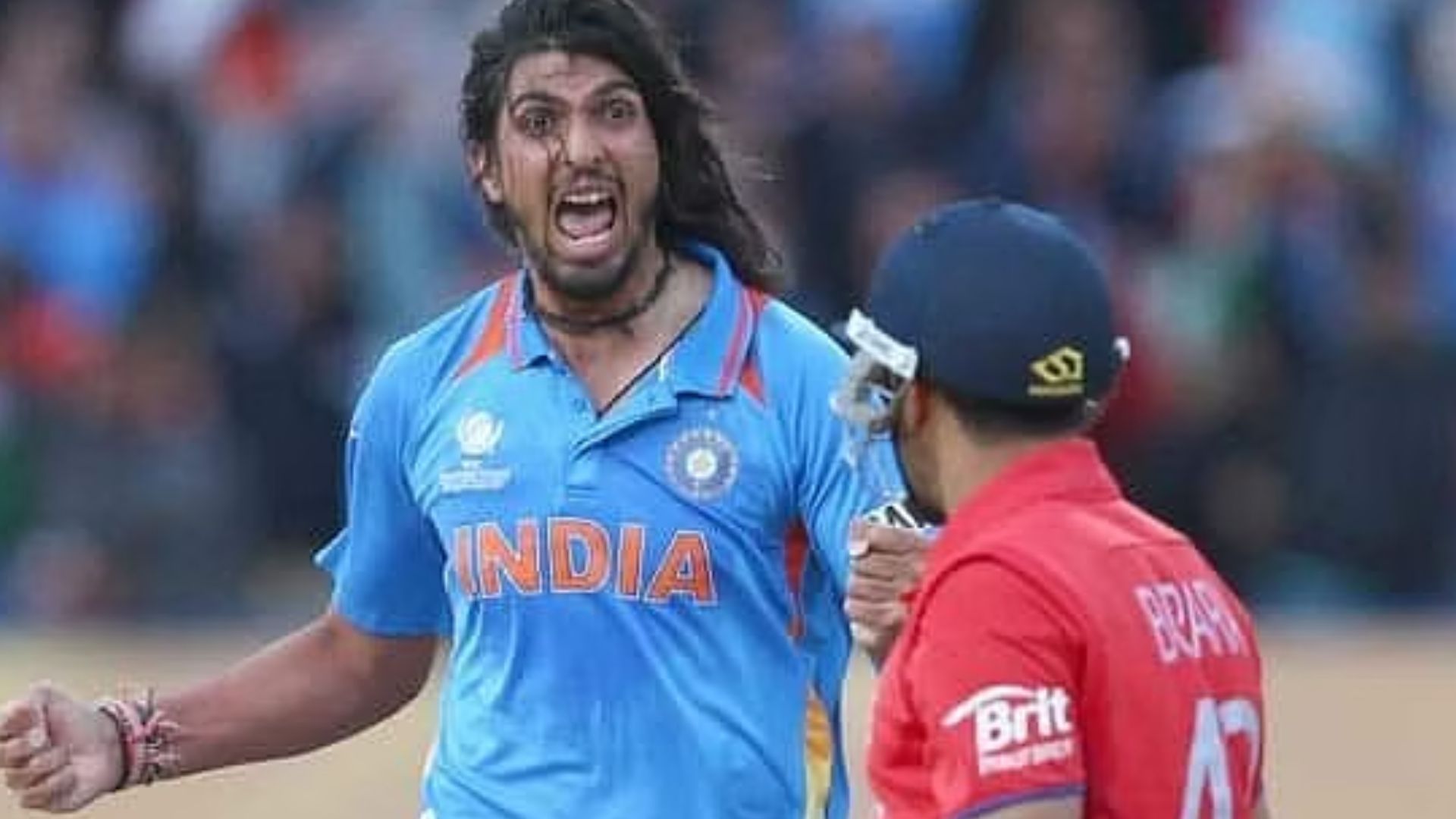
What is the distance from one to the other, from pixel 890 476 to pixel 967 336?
0.98 metres

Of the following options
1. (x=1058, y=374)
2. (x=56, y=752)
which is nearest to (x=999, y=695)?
(x=1058, y=374)

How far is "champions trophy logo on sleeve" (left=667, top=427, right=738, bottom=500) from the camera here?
6.34 metres

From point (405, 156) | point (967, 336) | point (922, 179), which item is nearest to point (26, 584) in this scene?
point (405, 156)

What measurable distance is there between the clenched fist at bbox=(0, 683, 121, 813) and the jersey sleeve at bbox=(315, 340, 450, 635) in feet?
1.44

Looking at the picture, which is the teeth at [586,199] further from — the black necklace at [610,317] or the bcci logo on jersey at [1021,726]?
the bcci logo on jersey at [1021,726]

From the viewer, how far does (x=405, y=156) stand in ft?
46.2

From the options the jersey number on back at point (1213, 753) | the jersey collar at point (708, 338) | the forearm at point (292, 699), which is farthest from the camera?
the forearm at point (292, 699)

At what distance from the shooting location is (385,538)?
6742 millimetres

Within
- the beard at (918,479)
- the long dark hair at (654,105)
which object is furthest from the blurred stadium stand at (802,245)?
the beard at (918,479)

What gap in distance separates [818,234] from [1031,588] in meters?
8.49

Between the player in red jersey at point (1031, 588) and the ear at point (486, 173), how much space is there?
4.09 ft

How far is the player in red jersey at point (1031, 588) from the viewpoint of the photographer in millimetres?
5031

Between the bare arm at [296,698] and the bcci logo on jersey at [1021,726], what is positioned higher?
the bare arm at [296,698]

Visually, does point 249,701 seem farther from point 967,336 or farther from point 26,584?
point 26,584
